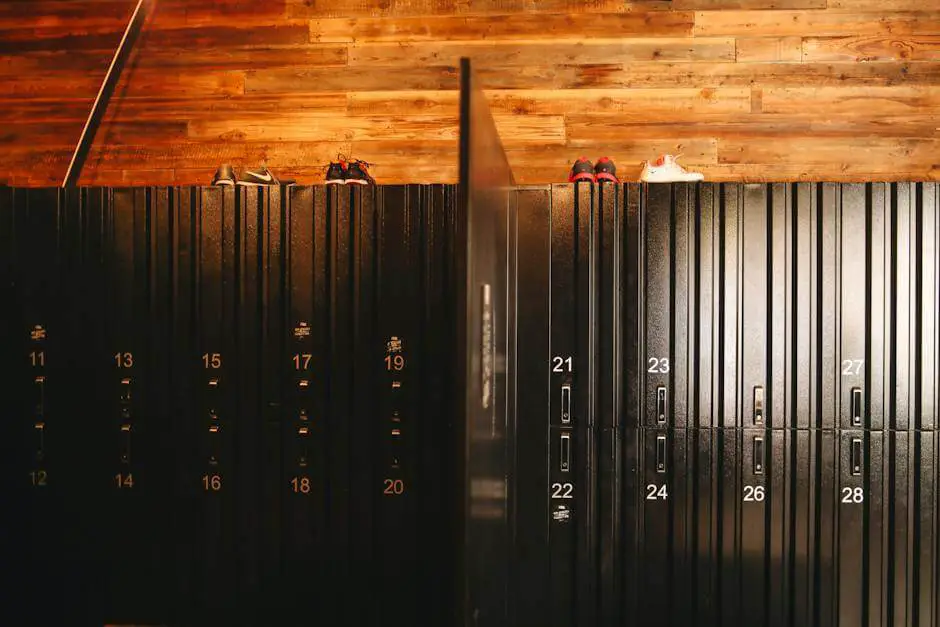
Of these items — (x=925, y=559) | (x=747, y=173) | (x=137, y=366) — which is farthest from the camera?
(x=747, y=173)

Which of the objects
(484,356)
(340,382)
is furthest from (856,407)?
(340,382)

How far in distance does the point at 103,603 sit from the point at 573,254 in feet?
8.28

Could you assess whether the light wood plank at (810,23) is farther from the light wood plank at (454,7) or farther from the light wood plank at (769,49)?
the light wood plank at (454,7)

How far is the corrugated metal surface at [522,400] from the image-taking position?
229 cm

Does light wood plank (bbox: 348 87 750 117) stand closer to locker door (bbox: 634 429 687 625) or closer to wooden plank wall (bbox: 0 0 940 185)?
wooden plank wall (bbox: 0 0 940 185)

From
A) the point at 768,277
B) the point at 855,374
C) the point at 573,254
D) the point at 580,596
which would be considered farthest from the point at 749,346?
the point at 580,596

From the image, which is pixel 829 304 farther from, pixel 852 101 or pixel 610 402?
pixel 852 101

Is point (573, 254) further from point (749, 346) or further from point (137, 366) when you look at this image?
point (137, 366)

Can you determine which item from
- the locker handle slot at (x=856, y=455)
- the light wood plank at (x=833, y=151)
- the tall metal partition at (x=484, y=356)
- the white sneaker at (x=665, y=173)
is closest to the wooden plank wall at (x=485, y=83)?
the light wood plank at (x=833, y=151)

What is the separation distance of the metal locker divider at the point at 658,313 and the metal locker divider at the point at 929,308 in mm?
995

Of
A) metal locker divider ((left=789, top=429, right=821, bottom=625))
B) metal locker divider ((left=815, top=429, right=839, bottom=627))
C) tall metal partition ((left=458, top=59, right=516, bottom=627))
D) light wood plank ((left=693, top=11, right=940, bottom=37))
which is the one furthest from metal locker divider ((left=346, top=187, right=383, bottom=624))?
light wood plank ((left=693, top=11, right=940, bottom=37))

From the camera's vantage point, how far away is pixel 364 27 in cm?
292

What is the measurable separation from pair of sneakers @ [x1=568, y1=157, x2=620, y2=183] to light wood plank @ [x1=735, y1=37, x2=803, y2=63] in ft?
3.24

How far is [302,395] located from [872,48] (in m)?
3.22
